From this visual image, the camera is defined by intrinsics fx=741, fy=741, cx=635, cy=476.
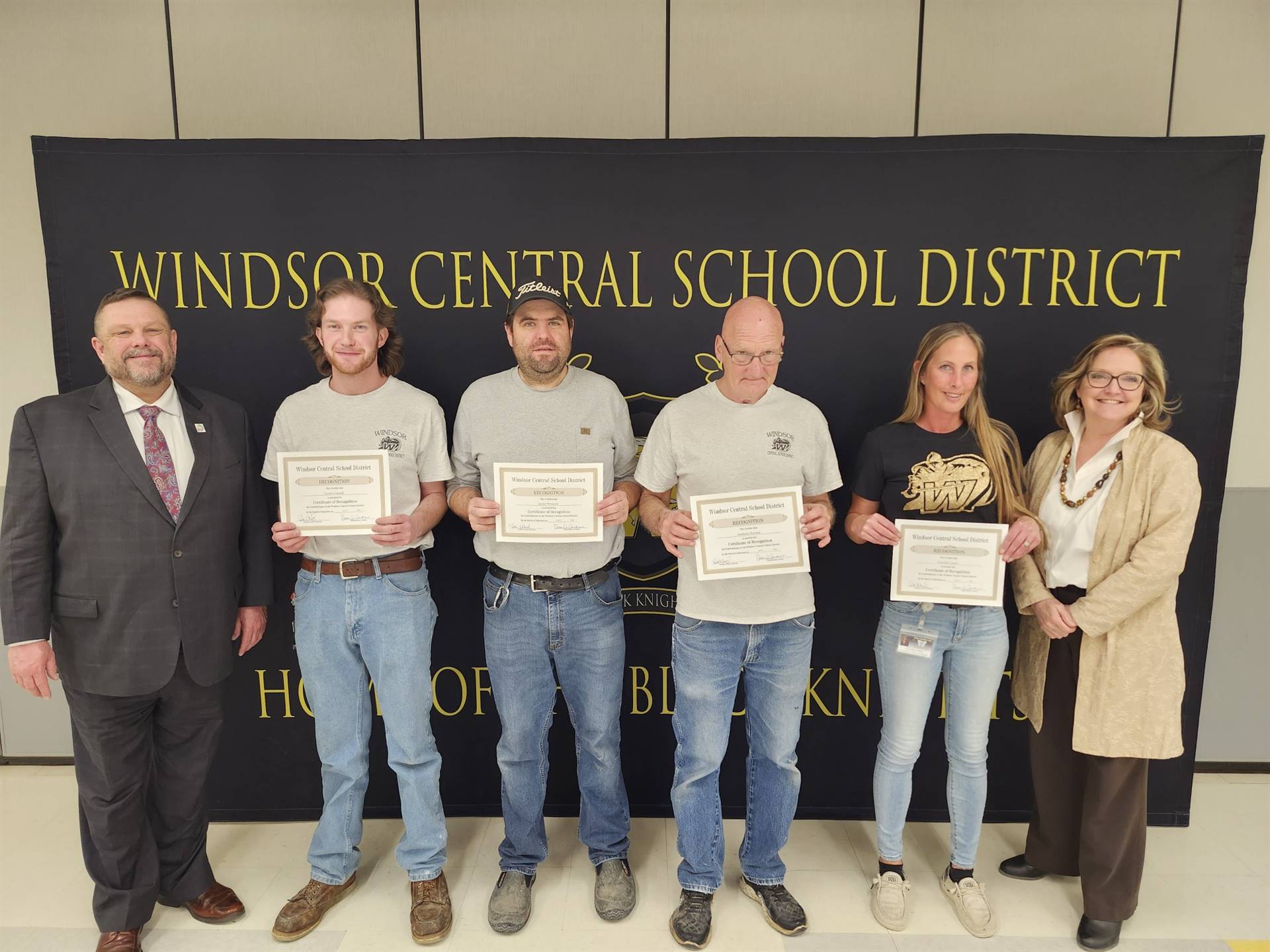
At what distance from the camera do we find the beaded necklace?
222cm

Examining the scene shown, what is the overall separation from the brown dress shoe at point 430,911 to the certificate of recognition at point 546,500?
3.93 ft

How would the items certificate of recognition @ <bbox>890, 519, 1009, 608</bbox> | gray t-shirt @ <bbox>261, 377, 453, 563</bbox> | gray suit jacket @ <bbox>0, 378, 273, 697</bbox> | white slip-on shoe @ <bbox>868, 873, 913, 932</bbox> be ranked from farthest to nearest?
white slip-on shoe @ <bbox>868, 873, 913, 932</bbox> → gray t-shirt @ <bbox>261, 377, 453, 563</bbox> → certificate of recognition @ <bbox>890, 519, 1009, 608</bbox> → gray suit jacket @ <bbox>0, 378, 273, 697</bbox>

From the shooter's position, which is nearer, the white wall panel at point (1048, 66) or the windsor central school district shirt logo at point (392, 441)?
the windsor central school district shirt logo at point (392, 441)

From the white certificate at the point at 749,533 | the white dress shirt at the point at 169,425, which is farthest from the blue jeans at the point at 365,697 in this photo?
the white certificate at the point at 749,533

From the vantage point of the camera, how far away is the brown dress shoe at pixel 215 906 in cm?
241

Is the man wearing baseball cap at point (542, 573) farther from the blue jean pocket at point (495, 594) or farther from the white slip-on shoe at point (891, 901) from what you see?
the white slip-on shoe at point (891, 901)

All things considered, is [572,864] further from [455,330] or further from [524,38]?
[524,38]

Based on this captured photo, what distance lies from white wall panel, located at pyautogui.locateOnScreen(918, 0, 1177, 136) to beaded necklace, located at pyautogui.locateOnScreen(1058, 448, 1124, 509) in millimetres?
1490

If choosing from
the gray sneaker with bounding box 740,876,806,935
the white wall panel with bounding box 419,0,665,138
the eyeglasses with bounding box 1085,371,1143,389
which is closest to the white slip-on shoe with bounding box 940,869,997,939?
the gray sneaker with bounding box 740,876,806,935

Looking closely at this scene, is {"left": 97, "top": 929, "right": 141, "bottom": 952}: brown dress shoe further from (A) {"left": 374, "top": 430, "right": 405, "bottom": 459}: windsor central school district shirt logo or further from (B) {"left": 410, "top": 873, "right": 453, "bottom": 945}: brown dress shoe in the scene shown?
(A) {"left": 374, "top": 430, "right": 405, "bottom": 459}: windsor central school district shirt logo

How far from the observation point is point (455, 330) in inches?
109

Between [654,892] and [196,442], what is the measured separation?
6.82 ft

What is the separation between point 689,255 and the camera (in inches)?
106

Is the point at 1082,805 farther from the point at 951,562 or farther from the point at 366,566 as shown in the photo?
the point at 366,566
